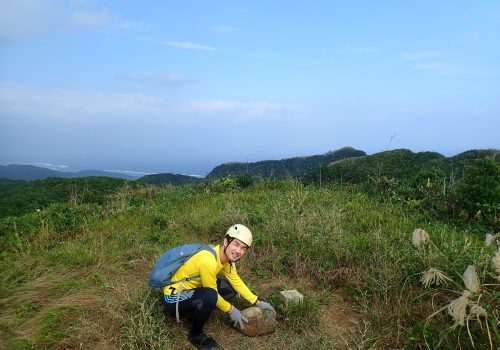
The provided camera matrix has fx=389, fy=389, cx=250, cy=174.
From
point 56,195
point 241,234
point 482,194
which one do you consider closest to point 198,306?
point 241,234

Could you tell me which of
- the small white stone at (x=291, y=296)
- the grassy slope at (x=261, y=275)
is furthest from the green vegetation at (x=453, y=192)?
the small white stone at (x=291, y=296)

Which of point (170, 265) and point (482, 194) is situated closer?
point (170, 265)

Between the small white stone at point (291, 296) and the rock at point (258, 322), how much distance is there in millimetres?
277

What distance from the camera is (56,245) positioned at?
21.2 feet

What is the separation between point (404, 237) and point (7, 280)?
558 cm

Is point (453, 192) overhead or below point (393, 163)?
below

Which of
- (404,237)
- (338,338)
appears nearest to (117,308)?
(338,338)

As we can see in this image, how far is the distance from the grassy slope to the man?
0.21m

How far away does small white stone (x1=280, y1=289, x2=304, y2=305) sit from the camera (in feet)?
14.4

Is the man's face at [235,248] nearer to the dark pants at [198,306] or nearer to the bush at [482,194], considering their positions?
the dark pants at [198,306]

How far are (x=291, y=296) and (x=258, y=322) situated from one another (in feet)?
1.79

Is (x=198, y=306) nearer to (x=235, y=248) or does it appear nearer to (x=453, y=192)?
(x=235, y=248)

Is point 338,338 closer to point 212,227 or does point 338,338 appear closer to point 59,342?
point 59,342

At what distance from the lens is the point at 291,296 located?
14.6 ft
